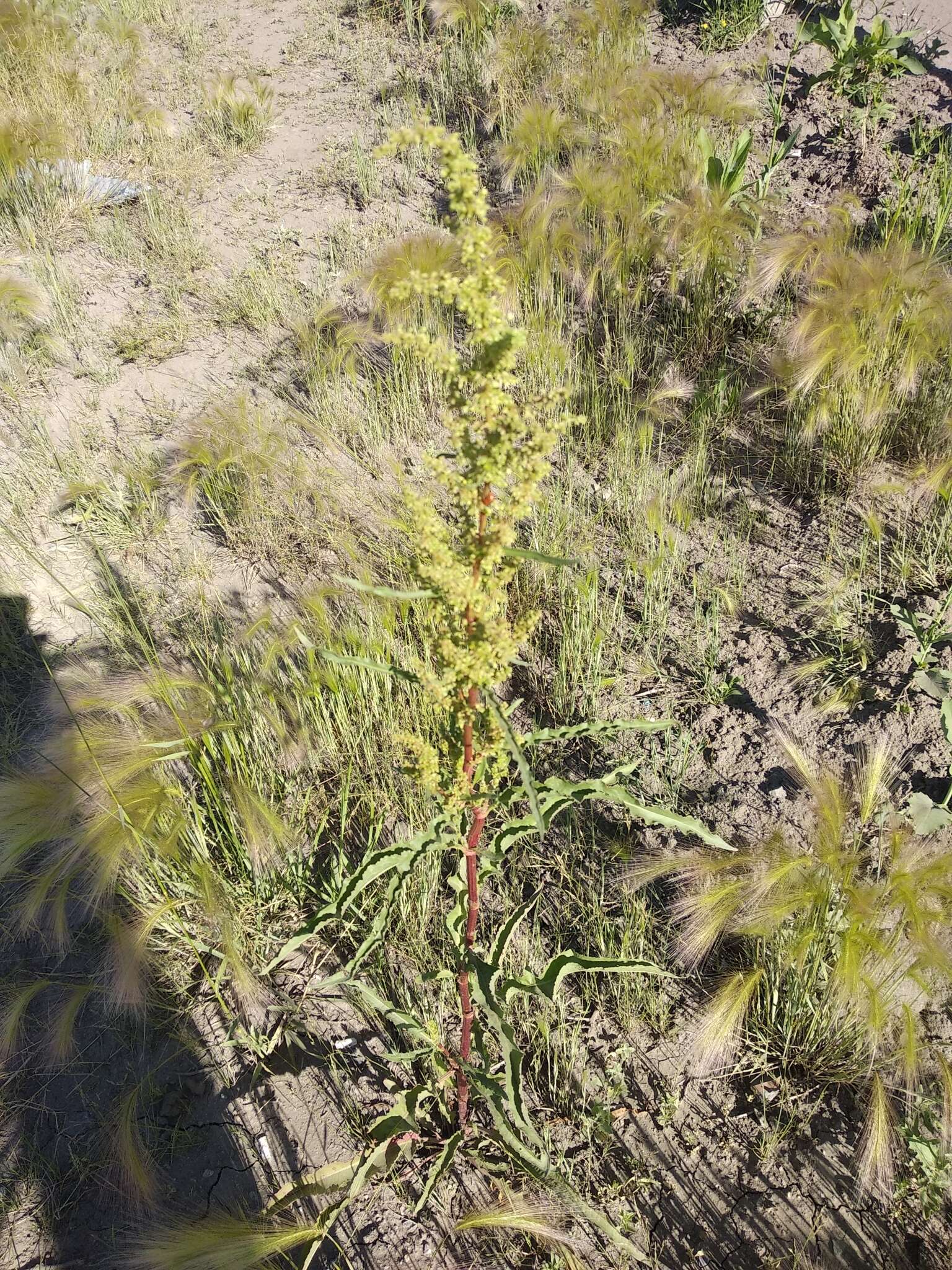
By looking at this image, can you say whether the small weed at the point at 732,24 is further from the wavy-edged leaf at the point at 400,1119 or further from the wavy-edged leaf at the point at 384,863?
the wavy-edged leaf at the point at 400,1119

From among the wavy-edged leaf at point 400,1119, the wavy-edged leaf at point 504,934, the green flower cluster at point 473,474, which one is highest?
the green flower cluster at point 473,474

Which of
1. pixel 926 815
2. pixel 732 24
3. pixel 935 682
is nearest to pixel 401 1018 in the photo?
pixel 926 815

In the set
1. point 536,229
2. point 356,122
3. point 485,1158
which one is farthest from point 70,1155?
point 356,122

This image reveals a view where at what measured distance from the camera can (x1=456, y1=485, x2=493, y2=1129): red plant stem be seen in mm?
1406

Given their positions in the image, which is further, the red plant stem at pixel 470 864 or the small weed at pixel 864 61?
the small weed at pixel 864 61

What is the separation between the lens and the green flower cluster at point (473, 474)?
1218mm

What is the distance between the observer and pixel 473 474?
1.32 metres

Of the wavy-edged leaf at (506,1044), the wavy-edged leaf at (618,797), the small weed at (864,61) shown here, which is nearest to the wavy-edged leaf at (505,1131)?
the wavy-edged leaf at (506,1044)

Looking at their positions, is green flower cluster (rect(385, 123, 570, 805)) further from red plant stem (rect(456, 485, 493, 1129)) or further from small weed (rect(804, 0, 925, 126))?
small weed (rect(804, 0, 925, 126))

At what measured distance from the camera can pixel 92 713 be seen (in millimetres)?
2508

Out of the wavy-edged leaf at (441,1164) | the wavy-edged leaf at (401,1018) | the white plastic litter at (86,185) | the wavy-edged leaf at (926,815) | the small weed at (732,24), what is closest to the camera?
the wavy-edged leaf at (441,1164)

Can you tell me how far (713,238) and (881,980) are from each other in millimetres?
3141

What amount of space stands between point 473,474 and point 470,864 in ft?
2.68

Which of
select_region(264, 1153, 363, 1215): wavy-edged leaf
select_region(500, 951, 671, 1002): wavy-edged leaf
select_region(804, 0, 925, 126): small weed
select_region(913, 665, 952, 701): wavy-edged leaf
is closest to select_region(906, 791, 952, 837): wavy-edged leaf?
select_region(913, 665, 952, 701): wavy-edged leaf
